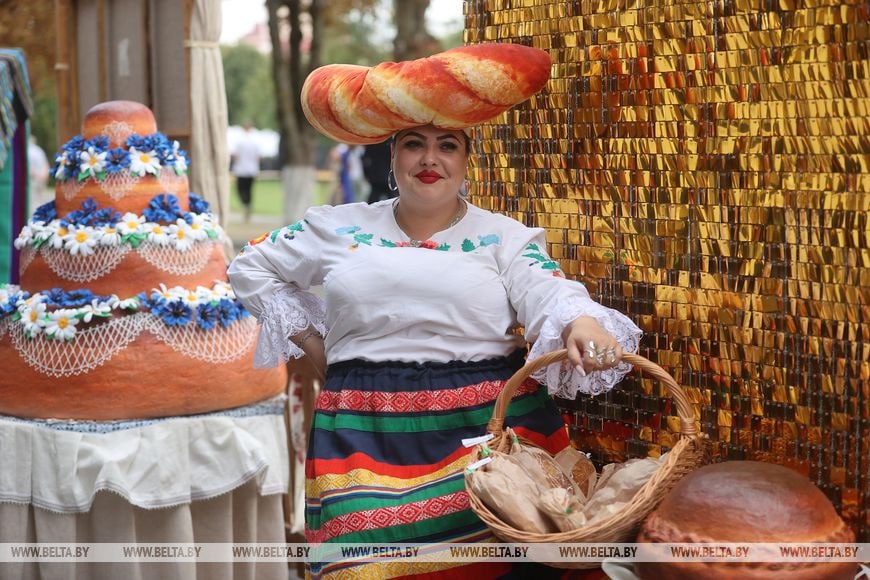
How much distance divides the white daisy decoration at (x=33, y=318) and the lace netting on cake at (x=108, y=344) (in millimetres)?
31

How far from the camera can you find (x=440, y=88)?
2.80 metres

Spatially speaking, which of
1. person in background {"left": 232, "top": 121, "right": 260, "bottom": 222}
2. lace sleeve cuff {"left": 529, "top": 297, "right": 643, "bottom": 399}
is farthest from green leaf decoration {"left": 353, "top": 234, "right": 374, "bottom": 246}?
person in background {"left": 232, "top": 121, "right": 260, "bottom": 222}

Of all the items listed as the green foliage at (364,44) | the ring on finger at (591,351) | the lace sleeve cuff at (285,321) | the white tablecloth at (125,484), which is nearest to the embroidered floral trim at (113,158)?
the white tablecloth at (125,484)

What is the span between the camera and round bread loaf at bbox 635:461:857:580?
2.20m

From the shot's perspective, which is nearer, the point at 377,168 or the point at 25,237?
the point at 25,237

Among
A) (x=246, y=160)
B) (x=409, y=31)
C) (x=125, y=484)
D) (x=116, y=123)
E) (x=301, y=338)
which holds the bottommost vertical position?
(x=246, y=160)

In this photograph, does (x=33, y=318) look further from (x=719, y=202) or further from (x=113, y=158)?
(x=719, y=202)

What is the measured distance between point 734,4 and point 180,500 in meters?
2.56

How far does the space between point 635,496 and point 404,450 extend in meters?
0.65

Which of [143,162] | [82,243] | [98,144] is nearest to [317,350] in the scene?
[82,243]

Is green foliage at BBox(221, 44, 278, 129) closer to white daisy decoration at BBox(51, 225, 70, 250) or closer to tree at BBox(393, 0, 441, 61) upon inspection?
tree at BBox(393, 0, 441, 61)

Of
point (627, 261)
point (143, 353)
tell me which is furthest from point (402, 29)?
point (627, 261)

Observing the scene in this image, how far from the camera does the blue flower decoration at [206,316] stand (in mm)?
4324

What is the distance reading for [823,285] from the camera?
259 cm
